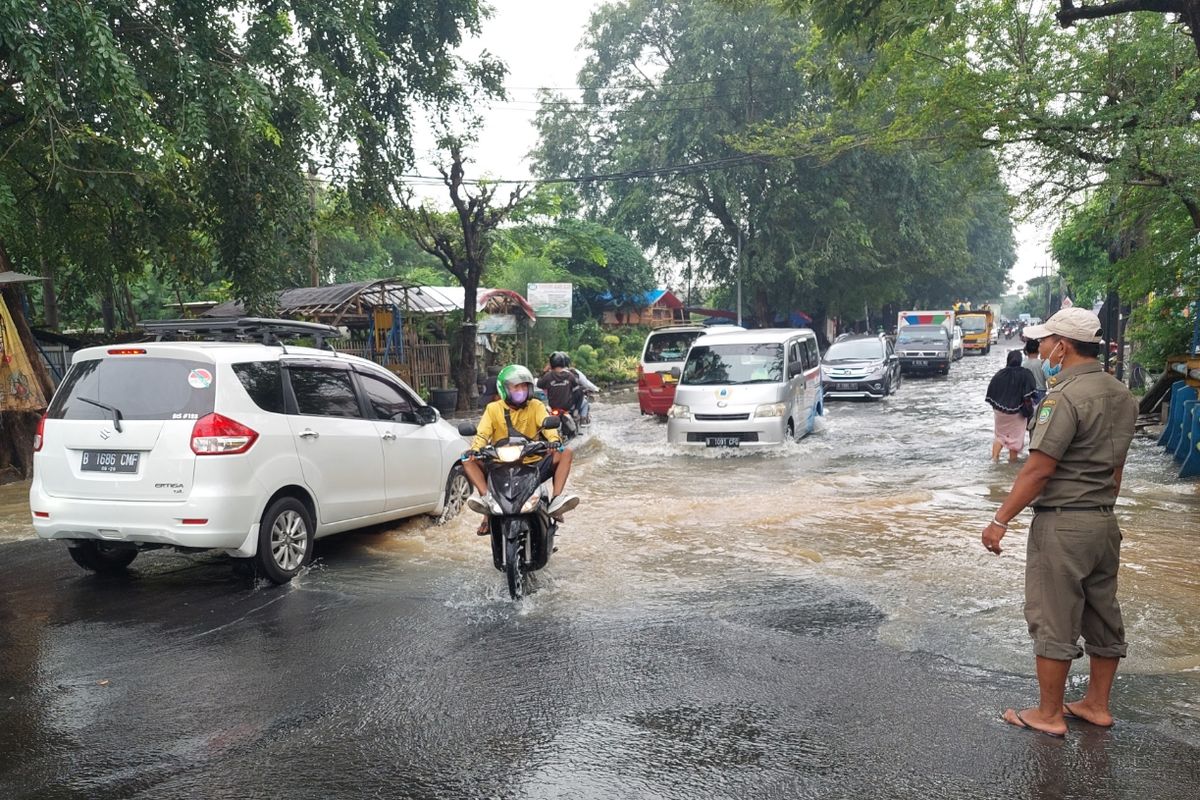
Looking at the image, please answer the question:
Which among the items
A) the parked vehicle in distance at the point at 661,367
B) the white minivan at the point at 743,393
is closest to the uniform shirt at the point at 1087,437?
the white minivan at the point at 743,393

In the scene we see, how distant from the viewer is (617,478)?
12.8 meters

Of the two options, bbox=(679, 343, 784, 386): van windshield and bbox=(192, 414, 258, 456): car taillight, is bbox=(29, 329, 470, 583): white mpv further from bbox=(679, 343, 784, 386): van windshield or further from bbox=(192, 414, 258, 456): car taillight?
bbox=(679, 343, 784, 386): van windshield

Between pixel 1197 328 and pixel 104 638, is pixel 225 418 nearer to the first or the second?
pixel 104 638

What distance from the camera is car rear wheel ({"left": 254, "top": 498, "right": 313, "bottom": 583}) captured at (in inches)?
267

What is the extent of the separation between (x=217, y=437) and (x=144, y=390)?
65 centimetres

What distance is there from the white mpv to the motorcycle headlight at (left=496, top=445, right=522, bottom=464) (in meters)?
1.66

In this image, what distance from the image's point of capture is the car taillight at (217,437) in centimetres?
647

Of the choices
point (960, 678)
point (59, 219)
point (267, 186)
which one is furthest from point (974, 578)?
point (59, 219)

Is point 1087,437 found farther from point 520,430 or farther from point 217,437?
point 217,437

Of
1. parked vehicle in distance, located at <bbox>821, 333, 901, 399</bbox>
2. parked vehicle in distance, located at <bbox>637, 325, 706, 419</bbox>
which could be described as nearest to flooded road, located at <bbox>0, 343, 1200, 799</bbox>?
parked vehicle in distance, located at <bbox>637, 325, 706, 419</bbox>

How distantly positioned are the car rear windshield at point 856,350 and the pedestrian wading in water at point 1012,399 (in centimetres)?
1203

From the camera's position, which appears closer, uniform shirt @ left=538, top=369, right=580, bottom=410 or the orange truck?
uniform shirt @ left=538, top=369, right=580, bottom=410

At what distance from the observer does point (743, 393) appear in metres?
14.9

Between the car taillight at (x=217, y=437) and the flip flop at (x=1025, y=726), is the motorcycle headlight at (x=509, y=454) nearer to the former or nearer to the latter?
the car taillight at (x=217, y=437)
